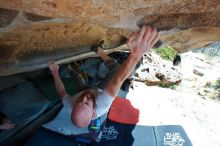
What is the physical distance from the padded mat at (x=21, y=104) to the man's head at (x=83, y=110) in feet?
3.91

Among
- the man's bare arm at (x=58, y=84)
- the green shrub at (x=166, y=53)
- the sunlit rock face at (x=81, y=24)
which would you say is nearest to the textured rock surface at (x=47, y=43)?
the sunlit rock face at (x=81, y=24)

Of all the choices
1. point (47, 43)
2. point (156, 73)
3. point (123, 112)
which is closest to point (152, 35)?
point (47, 43)

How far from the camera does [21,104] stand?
365cm

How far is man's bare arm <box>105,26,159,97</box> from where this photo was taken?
2293 millimetres

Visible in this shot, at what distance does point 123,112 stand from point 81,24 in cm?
174

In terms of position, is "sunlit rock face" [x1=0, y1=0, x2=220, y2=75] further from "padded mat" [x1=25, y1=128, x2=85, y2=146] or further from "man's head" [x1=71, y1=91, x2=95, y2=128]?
"padded mat" [x1=25, y1=128, x2=85, y2=146]

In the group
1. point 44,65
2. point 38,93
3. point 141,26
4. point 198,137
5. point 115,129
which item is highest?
point 141,26

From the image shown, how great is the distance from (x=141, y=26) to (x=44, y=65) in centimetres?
147

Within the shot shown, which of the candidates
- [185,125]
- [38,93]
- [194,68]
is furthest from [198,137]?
[194,68]

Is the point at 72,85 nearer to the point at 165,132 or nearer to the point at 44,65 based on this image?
the point at 44,65

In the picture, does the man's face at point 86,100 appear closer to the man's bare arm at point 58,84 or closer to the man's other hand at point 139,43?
the man's bare arm at point 58,84

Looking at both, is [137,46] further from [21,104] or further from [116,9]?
[21,104]

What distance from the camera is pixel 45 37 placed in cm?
333

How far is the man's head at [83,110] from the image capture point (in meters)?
2.58
